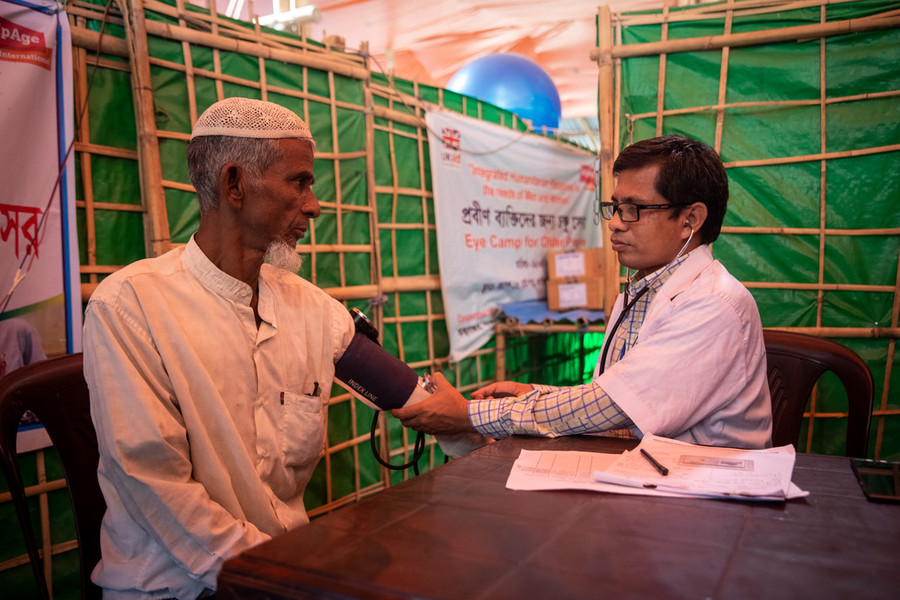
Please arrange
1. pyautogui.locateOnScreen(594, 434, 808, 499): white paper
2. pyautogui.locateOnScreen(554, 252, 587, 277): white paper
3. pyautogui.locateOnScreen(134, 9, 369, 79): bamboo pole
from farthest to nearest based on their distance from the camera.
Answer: pyautogui.locateOnScreen(554, 252, 587, 277): white paper
pyautogui.locateOnScreen(134, 9, 369, 79): bamboo pole
pyautogui.locateOnScreen(594, 434, 808, 499): white paper

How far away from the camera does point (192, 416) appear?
147 centimetres

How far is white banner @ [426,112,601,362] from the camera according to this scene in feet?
14.1

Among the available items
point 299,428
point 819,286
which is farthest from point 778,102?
point 299,428

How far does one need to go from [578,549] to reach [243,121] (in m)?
1.30

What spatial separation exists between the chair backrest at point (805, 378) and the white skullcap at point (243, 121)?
174 cm

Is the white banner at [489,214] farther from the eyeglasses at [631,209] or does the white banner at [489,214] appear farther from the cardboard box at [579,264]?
the eyeglasses at [631,209]

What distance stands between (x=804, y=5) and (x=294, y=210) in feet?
9.72

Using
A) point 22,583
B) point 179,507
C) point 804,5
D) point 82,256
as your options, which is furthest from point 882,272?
point 22,583

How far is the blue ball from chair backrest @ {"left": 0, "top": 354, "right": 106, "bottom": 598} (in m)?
4.13

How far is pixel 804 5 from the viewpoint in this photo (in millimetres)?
3246

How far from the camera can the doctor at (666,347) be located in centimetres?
155

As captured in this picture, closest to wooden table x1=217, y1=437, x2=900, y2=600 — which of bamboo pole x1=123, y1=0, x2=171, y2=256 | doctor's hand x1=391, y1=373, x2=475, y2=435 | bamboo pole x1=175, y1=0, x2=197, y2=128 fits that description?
doctor's hand x1=391, y1=373, x2=475, y2=435

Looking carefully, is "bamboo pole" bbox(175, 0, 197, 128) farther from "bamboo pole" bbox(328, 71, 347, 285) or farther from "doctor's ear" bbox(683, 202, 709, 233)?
"doctor's ear" bbox(683, 202, 709, 233)

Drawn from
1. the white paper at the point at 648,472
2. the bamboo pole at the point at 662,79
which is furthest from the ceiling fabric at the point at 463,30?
the white paper at the point at 648,472
